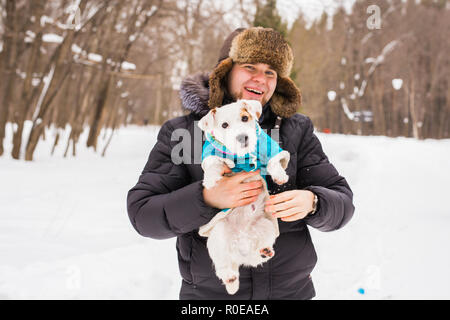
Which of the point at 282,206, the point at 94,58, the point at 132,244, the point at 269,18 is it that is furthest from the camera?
the point at 94,58

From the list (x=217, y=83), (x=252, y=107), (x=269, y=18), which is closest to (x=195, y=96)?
(x=217, y=83)

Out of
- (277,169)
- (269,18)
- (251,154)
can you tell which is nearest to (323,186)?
(277,169)

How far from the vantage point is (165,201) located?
66.5 inches

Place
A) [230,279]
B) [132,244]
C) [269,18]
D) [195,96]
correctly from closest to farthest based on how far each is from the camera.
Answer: [230,279]
[195,96]
[132,244]
[269,18]

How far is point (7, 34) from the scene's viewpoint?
8688mm

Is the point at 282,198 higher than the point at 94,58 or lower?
lower

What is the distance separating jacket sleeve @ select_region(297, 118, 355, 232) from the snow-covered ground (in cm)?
226

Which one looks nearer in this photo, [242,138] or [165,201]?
[242,138]

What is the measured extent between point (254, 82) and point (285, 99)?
0.27 meters

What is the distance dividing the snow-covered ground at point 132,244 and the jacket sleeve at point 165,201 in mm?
2078

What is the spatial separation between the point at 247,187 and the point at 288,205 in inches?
8.2

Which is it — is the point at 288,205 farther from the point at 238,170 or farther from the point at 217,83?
the point at 217,83

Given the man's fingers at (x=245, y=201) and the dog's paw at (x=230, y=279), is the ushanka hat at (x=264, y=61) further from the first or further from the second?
the dog's paw at (x=230, y=279)

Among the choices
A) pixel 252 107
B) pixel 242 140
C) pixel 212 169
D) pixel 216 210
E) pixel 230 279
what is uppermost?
pixel 252 107
